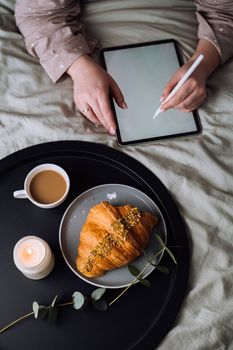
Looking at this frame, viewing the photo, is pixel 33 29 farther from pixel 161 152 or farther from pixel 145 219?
pixel 145 219

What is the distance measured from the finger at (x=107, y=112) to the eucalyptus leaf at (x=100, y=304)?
1.00ft

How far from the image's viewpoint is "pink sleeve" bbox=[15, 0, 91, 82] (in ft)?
2.55

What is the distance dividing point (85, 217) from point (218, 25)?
1.61ft

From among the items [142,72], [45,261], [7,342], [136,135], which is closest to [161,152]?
[136,135]

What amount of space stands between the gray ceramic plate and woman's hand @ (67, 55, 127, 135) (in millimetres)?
131

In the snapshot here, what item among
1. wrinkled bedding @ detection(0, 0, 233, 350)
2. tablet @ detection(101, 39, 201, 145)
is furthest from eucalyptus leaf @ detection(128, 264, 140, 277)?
tablet @ detection(101, 39, 201, 145)

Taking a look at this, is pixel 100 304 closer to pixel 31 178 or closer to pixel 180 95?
pixel 31 178

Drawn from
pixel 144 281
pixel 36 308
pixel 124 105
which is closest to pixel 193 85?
pixel 124 105

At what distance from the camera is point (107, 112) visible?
0.74 metres

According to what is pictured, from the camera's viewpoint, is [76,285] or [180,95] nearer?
[76,285]

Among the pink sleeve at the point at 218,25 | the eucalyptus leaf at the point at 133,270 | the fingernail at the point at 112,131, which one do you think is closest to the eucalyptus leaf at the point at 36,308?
the eucalyptus leaf at the point at 133,270

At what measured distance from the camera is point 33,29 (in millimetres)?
794

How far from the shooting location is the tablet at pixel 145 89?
77 centimetres

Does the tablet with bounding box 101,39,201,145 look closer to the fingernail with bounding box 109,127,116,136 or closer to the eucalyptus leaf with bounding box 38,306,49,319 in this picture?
the fingernail with bounding box 109,127,116,136
